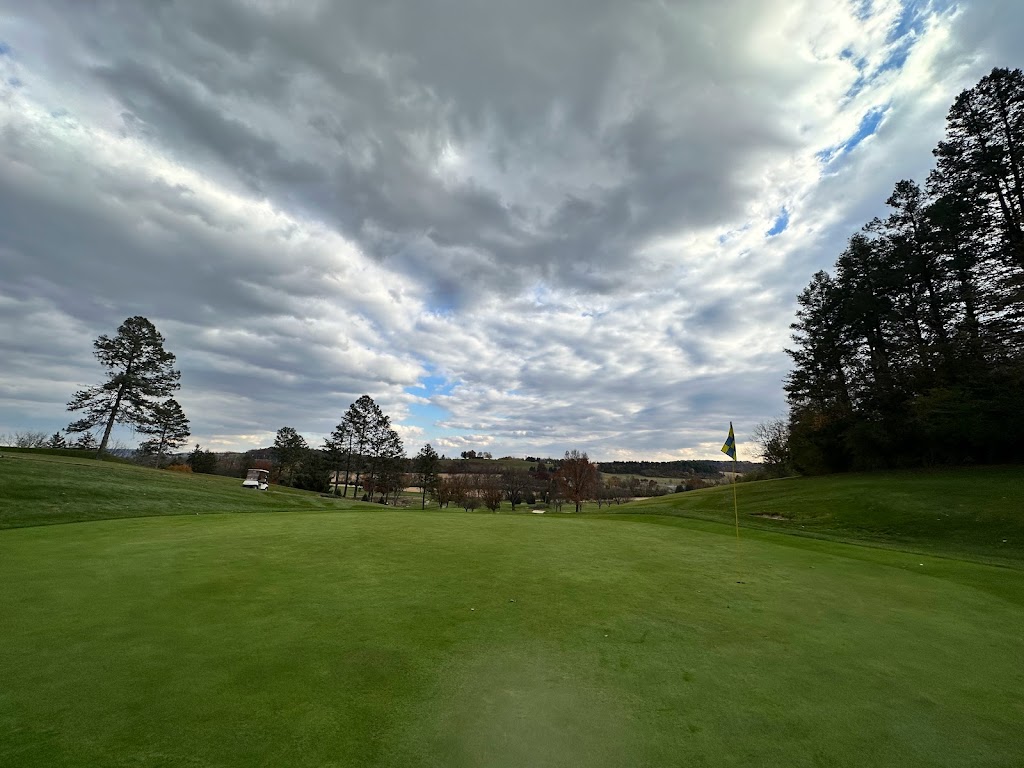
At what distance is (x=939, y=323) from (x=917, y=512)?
15.9 metres

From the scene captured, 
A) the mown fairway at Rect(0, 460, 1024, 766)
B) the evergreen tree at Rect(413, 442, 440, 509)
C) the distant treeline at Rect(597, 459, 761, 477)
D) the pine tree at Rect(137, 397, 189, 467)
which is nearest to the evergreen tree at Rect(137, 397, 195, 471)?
the pine tree at Rect(137, 397, 189, 467)

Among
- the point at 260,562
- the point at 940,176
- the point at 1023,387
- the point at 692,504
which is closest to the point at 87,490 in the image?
the point at 260,562

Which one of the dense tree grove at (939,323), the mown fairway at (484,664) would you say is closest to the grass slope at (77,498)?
the mown fairway at (484,664)

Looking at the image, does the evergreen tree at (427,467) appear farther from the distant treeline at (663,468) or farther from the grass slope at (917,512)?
the distant treeline at (663,468)

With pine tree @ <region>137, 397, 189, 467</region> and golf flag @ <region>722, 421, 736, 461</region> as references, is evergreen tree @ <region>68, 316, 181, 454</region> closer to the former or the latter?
pine tree @ <region>137, 397, 189, 467</region>

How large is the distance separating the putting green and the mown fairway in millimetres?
24

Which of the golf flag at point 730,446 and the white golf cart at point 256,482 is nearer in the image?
the golf flag at point 730,446

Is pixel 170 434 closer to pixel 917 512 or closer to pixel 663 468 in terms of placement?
pixel 917 512

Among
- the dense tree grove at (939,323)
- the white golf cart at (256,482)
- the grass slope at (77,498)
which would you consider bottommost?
the grass slope at (77,498)

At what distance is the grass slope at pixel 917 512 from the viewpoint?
49.0 ft

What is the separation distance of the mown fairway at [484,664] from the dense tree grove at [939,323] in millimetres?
21161

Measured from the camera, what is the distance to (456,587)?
6695mm

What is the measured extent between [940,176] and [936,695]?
1397 inches

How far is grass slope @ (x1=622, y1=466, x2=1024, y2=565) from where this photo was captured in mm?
14922
